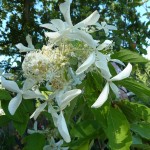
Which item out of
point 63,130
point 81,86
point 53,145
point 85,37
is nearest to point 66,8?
point 85,37

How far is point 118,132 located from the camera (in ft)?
3.42

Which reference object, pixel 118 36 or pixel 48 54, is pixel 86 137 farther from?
pixel 118 36

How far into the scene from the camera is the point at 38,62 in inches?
39.4

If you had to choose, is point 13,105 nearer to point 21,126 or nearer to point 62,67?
point 62,67

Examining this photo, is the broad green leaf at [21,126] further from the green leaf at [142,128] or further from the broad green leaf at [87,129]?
the green leaf at [142,128]

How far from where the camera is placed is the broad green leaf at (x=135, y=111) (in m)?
1.13

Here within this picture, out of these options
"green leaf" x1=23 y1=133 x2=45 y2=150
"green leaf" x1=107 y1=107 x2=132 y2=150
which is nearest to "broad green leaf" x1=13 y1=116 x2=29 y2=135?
"green leaf" x1=23 y1=133 x2=45 y2=150

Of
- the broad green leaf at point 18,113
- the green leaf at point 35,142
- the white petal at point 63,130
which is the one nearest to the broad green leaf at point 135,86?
the white petal at point 63,130

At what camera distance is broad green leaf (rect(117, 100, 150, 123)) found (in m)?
1.13

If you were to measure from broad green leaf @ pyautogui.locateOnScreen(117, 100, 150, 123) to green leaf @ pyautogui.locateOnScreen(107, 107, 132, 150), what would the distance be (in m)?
0.07

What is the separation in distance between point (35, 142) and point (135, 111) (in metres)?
0.57

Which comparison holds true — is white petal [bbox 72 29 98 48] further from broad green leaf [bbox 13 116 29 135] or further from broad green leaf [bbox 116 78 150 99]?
broad green leaf [bbox 13 116 29 135]

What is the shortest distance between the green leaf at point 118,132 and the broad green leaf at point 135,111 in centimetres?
7

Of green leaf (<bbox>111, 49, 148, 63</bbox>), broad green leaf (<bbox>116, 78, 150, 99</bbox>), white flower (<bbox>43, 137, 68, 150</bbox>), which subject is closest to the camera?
broad green leaf (<bbox>116, 78, 150, 99</bbox>)
